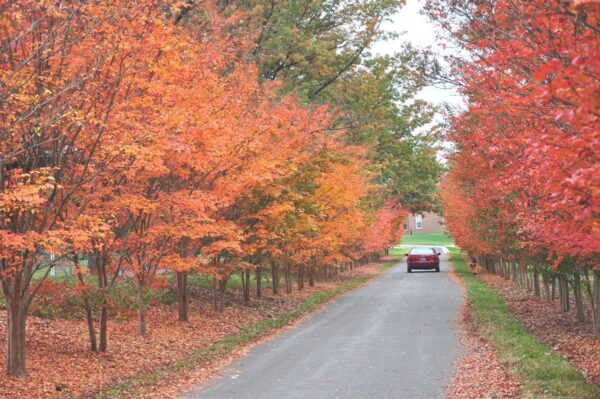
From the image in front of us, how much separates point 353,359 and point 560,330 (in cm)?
685

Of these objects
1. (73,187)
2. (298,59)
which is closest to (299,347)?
(73,187)

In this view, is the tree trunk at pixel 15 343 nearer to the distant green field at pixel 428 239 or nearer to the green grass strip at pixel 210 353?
the green grass strip at pixel 210 353

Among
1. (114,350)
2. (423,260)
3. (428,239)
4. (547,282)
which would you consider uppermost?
(428,239)

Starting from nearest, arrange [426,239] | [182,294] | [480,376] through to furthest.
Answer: [480,376] → [182,294] → [426,239]

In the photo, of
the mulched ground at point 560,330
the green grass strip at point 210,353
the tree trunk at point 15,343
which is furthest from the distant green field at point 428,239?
the tree trunk at point 15,343

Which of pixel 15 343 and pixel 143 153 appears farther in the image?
pixel 15 343

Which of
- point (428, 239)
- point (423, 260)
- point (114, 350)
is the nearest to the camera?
point (114, 350)

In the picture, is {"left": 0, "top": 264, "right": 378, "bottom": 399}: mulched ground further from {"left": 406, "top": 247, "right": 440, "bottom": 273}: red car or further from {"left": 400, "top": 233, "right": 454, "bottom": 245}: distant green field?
{"left": 400, "top": 233, "right": 454, "bottom": 245}: distant green field

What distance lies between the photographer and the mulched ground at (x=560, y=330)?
42.2 ft

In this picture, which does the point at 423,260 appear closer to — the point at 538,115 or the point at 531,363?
the point at 531,363

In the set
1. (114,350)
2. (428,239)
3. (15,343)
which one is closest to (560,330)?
(114,350)

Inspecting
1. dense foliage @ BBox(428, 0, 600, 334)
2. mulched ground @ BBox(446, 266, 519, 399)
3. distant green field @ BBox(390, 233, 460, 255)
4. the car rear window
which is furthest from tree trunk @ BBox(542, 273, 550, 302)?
distant green field @ BBox(390, 233, 460, 255)

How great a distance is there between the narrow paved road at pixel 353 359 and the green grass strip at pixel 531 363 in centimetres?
92

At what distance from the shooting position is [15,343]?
10820 mm
